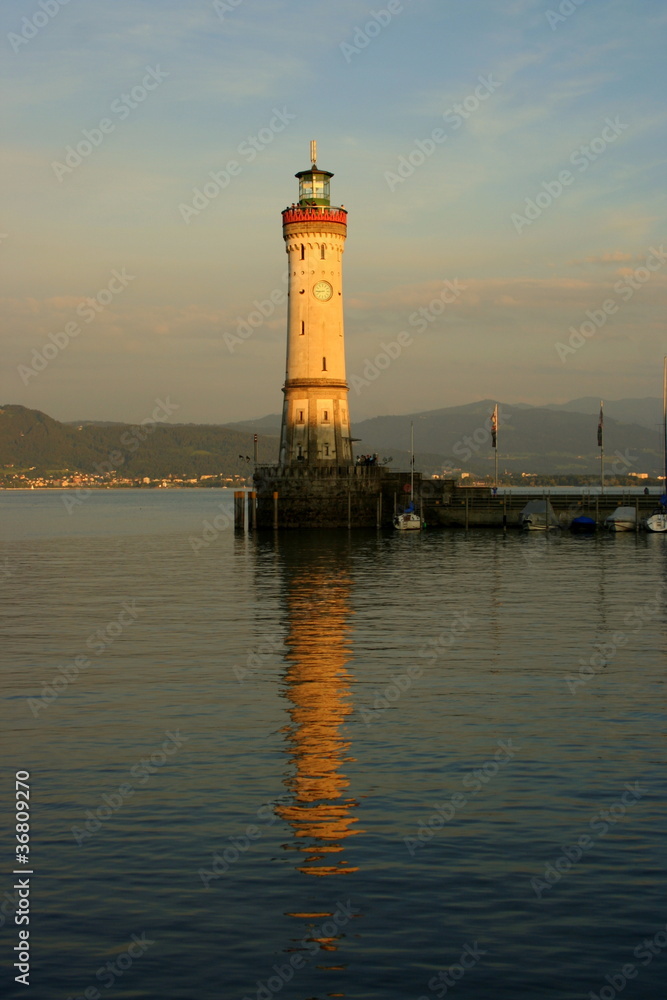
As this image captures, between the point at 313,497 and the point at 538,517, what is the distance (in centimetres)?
1882

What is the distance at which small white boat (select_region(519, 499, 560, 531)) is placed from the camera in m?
87.7

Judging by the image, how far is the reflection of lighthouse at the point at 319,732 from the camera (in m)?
14.7

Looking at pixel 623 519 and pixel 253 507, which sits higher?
pixel 253 507

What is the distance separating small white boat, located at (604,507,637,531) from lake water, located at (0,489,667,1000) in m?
50.7

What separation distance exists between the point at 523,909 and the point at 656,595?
33292mm

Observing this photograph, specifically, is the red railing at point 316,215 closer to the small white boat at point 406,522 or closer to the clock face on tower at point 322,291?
the clock face on tower at point 322,291

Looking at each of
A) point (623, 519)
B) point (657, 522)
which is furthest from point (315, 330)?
point (657, 522)

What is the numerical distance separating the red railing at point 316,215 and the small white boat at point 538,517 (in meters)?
27.5

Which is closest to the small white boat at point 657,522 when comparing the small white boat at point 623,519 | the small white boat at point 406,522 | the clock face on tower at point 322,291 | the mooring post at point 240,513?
the small white boat at point 623,519

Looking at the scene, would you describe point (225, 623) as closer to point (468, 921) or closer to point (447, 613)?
point (447, 613)

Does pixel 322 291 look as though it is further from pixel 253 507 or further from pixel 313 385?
pixel 253 507

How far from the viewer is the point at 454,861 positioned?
543 inches

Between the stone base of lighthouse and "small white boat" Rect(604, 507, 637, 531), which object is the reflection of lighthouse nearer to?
the stone base of lighthouse

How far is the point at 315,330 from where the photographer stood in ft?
269
